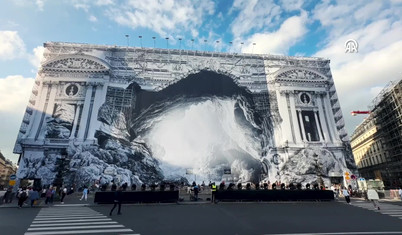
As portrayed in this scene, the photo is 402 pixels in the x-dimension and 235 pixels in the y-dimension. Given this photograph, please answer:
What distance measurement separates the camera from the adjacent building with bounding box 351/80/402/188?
1576 inches

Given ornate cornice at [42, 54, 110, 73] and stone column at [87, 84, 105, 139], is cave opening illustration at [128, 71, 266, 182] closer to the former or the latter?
stone column at [87, 84, 105, 139]

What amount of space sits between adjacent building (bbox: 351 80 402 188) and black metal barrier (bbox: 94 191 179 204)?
4107 cm

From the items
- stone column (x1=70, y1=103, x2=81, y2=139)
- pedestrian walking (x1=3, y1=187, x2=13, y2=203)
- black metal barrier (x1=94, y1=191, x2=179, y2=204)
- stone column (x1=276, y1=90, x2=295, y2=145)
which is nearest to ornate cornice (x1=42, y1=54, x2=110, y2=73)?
stone column (x1=70, y1=103, x2=81, y2=139)

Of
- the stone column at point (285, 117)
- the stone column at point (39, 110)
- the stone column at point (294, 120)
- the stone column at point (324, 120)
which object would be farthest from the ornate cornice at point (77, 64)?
the stone column at point (324, 120)

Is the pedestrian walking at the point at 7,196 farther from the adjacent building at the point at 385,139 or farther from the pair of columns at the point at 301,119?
the adjacent building at the point at 385,139

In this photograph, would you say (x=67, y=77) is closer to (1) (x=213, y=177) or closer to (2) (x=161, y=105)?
(2) (x=161, y=105)

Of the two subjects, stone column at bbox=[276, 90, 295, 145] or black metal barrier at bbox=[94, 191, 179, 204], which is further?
stone column at bbox=[276, 90, 295, 145]

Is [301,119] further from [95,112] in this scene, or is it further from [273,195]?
[95,112]

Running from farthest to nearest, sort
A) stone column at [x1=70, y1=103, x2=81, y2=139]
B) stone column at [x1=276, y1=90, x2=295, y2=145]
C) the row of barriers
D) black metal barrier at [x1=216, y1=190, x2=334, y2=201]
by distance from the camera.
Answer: stone column at [x1=276, y1=90, x2=295, y2=145] < stone column at [x1=70, y1=103, x2=81, y2=139] < black metal barrier at [x1=216, y1=190, x2=334, y2=201] < the row of barriers

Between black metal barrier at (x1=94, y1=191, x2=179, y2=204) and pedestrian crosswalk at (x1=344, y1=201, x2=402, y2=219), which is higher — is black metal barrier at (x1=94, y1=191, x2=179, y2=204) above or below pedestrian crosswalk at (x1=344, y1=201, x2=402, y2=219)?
above

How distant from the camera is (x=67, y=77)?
34.9m

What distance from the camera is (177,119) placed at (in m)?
35.7

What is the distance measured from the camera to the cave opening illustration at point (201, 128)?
3319cm

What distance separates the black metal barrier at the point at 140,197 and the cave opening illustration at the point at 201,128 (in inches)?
541
